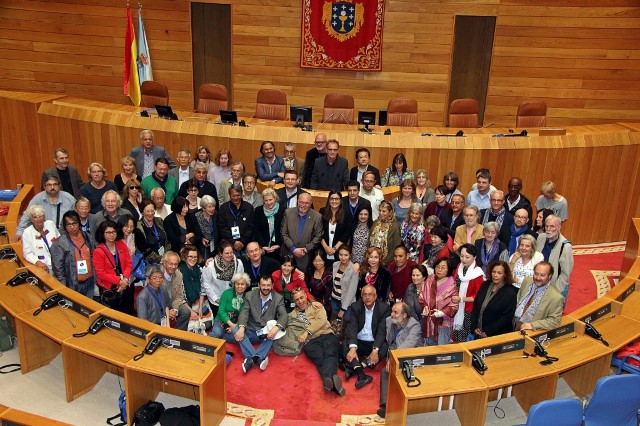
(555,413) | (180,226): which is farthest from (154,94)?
(555,413)

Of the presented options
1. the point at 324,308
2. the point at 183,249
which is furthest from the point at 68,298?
the point at 324,308

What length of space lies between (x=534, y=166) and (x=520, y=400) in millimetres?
3983

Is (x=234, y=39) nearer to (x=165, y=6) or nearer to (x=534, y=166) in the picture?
(x=165, y=6)

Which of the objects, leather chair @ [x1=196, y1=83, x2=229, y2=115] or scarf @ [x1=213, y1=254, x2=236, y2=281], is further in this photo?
leather chair @ [x1=196, y1=83, x2=229, y2=115]

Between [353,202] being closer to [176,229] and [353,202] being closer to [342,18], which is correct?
[176,229]

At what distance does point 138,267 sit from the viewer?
6.20 meters

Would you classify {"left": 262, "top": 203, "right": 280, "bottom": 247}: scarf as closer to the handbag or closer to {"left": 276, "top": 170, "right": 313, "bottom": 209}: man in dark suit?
{"left": 276, "top": 170, "right": 313, "bottom": 209}: man in dark suit

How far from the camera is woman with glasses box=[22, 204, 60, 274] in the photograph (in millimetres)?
5871

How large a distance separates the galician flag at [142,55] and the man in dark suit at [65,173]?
13.3 feet

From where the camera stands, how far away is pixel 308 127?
27.8ft

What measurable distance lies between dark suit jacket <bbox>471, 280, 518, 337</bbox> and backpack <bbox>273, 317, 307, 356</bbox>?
1643mm

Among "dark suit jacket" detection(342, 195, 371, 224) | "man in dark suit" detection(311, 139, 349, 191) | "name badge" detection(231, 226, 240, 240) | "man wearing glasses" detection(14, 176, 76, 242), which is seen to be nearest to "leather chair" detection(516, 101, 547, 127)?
"man in dark suit" detection(311, 139, 349, 191)

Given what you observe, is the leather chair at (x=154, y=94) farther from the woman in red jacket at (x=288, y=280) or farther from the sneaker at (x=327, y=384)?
the sneaker at (x=327, y=384)

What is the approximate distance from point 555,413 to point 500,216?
2.73 metres
